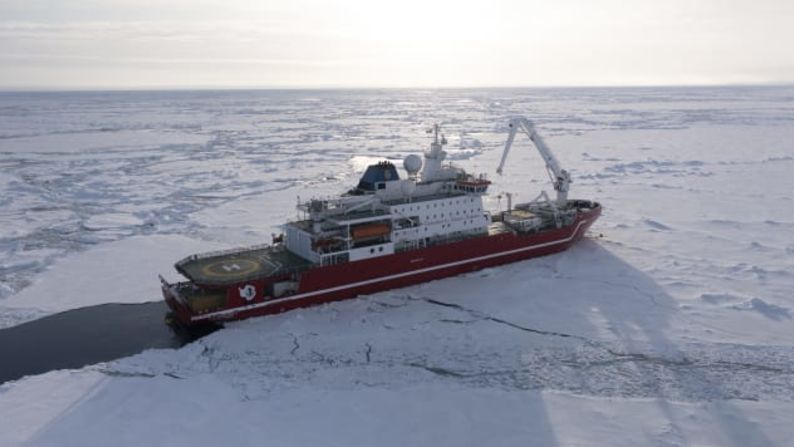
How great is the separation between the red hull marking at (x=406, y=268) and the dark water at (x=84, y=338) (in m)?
0.73

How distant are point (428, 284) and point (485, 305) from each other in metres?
2.33

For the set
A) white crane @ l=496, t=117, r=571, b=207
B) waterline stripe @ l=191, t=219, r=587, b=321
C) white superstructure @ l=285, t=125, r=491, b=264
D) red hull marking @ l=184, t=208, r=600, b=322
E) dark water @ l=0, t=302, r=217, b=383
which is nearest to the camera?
dark water @ l=0, t=302, r=217, b=383

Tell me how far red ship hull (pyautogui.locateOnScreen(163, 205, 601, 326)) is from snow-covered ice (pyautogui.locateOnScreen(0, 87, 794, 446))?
0.38 metres

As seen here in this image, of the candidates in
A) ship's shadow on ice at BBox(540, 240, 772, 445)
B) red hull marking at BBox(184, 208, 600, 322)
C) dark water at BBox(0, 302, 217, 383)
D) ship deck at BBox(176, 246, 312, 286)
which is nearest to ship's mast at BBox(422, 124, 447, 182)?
red hull marking at BBox(184, 208, 600, 322)

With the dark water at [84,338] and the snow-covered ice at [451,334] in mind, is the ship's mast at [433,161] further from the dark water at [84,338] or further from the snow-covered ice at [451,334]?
the dark water at [84,338]

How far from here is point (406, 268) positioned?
16766 mm

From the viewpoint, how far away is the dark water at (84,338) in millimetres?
A: 12375

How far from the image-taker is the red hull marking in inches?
590

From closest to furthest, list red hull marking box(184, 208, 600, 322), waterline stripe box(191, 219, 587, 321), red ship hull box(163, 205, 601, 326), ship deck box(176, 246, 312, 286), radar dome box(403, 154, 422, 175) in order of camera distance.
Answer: waterline stripe box(191, 219, 587, 321) < red ship hull box(163, 205, 601, 326) < ship deck box(176, 246, 312, 286) < red hull marking box(184, 208, 600, 322) < radar dome box(403, 154, 422, 175)

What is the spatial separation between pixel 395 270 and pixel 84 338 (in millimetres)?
7810

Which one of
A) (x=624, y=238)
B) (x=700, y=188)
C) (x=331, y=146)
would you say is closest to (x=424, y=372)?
(x=624, y=238)

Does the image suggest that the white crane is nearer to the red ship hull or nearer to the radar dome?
the red ship hull

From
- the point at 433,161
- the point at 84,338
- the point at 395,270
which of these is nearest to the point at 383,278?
the point at 395,270

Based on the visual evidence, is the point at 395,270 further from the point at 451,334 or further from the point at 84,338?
the point at 84,338
